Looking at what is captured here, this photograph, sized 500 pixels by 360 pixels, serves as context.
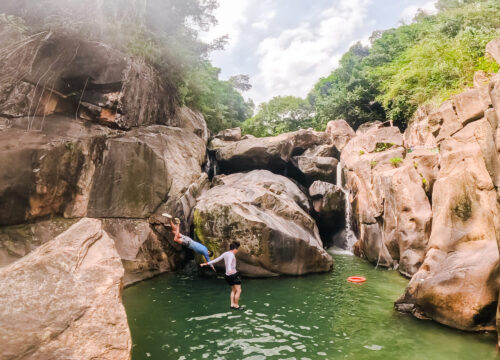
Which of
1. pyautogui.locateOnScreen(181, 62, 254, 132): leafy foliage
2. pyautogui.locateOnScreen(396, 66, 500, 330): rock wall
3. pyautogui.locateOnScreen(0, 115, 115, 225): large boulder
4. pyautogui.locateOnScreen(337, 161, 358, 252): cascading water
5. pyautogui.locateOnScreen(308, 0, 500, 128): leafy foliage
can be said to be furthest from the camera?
pyautogui.locateOnScreen(181, 62, 254, 132): leafy foliage

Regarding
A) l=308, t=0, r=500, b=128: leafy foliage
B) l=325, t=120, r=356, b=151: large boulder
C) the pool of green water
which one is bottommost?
the pool of green water

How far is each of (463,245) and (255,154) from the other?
1292 cm

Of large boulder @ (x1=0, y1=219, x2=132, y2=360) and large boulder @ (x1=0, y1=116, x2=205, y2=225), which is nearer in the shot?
large boulder @ (x1=0, y1=219, x2=132, y2=360)

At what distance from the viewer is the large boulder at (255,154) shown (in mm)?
18859

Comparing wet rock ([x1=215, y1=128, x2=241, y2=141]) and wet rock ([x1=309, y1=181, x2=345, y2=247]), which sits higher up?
wet rock ([x1=215, y1=128, x2=241, y2=141])

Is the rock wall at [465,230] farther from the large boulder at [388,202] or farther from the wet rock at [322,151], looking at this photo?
the wet rock at [322,151]

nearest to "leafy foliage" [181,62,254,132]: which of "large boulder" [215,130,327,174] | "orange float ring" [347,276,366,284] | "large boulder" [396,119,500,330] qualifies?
"large boulder" [215,130,327,174]

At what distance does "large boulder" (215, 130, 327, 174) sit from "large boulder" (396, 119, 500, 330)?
10551 millimetres

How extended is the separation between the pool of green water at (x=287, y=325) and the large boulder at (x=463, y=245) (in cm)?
43

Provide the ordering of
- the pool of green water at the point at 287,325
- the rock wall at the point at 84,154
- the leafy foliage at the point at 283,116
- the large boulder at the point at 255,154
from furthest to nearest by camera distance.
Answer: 1. the leafy foliage at the point at 283,116
2. the large boulder at the point at 255,154
3. the rock wall at the point at 84,154
4. the pool of green water at the point at 287,325

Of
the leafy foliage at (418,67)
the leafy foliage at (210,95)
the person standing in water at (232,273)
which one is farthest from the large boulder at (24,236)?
the leafy foliage at (418,67)

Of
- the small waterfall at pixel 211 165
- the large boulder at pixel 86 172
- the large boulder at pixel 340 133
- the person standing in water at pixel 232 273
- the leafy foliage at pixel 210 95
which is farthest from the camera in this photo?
the large boulder at pixel 340 133

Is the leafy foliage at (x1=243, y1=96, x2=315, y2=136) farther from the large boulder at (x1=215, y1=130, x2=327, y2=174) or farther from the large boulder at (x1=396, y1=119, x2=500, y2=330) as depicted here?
the large boulder at (x1=396, y1=119, x2=500, y2=330)

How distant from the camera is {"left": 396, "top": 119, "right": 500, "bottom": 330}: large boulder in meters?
6.49
